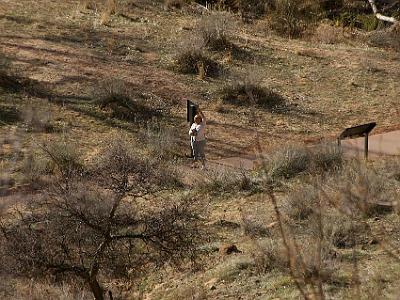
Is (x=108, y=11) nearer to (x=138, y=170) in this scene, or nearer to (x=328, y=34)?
(x=328, y=34)

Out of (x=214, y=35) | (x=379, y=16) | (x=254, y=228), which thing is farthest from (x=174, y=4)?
(x=254, y=228)

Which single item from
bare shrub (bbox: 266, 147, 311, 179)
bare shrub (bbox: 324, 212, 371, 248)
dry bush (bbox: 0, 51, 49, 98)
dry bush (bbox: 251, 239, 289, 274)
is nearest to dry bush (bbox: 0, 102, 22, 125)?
dry bush (bbox: 0, 51, 49, 98)

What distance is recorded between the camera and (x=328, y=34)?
23.9 m

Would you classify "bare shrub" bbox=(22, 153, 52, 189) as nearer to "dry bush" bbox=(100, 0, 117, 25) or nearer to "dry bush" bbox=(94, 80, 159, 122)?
"dry bush" bbox=(94, 80, 159, 122)

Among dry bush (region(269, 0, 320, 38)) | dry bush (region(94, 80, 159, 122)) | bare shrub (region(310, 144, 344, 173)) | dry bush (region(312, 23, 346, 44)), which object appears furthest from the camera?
dry bush (region(269, 0, 320, 38))

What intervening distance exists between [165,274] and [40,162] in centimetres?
493

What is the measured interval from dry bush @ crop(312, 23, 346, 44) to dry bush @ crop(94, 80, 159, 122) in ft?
28.8

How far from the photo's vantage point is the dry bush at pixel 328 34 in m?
23.3

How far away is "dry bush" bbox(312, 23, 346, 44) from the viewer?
23.3 meters

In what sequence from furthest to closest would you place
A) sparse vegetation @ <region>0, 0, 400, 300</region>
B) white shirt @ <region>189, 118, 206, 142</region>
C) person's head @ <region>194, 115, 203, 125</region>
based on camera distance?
person's head @ <region>194, 115, 203, 125</region> → white shirt @ <region>189, 118, 206, 142</region> → sparse vegetation @ <region>0, 0, 400, 300</region>

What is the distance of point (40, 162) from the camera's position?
1316 centimetres

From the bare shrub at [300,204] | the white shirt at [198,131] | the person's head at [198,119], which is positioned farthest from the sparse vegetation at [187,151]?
the person's head at [198,119]

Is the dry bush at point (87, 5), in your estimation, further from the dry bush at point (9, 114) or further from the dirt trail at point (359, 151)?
the dirt trail at point (359, 151)

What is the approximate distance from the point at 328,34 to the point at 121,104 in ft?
33.0
